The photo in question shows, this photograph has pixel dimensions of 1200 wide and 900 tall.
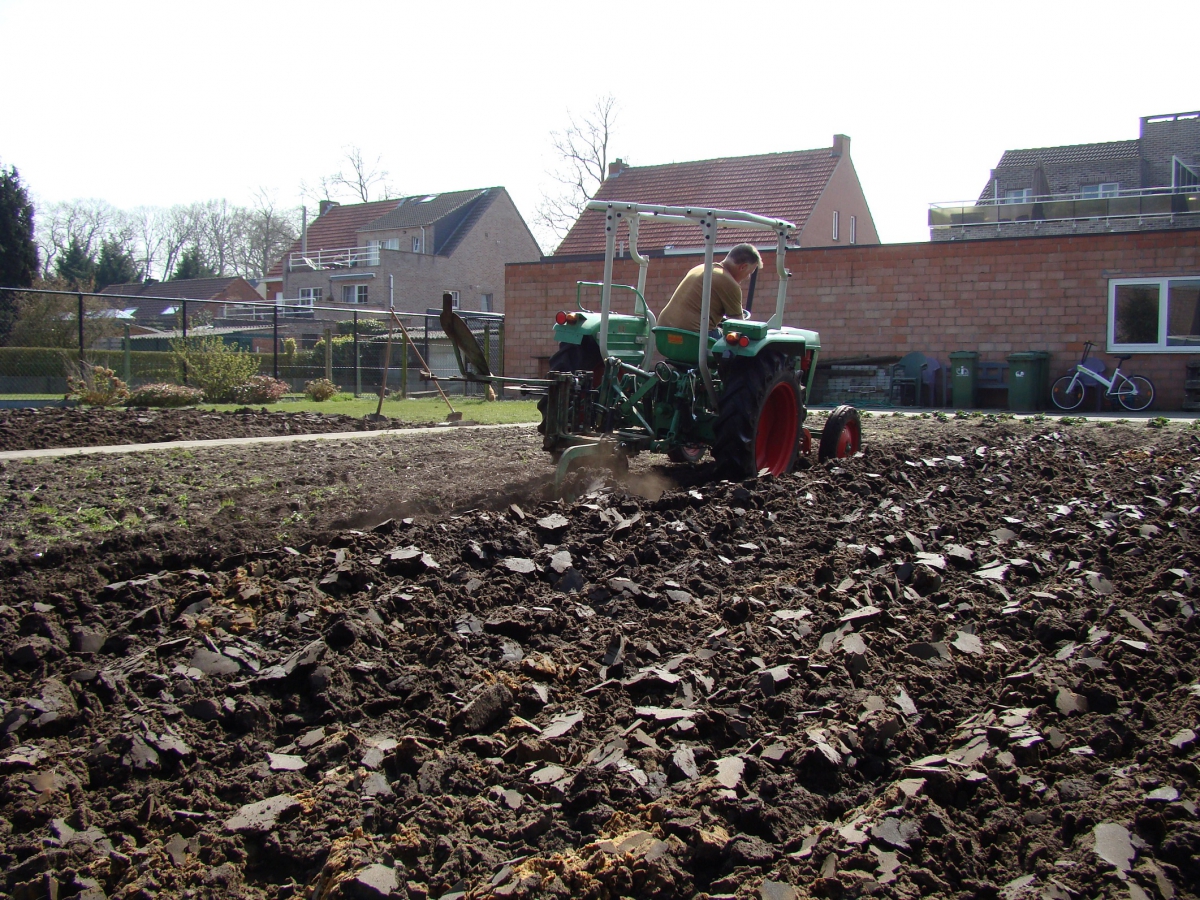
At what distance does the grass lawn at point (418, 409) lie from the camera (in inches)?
571

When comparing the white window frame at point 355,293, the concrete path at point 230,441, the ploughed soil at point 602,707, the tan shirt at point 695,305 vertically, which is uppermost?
the white window frame at point 355,293

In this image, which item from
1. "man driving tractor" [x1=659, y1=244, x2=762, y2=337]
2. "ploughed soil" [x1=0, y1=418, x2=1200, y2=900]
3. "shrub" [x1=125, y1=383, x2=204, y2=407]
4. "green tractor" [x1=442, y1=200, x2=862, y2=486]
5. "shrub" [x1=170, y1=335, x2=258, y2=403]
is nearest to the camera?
"ploughed soil" [x1=0, y1=418, x2=1200, y2=900]

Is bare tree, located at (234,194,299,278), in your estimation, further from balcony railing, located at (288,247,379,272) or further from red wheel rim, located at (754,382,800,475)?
red wheel rim, located at (754,382,800,475)

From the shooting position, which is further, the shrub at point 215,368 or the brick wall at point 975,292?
the brick wall at point 975,292

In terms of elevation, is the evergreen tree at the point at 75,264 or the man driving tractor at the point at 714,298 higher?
the evergreen tree at the point at 75,264

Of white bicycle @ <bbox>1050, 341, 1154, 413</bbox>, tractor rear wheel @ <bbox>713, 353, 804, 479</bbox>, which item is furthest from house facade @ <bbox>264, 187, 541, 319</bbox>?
tractor rear wheel @ <bbox>713, 353, 804, 479</bbox>

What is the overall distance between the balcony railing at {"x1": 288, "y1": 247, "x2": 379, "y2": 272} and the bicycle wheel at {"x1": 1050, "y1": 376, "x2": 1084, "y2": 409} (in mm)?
36354

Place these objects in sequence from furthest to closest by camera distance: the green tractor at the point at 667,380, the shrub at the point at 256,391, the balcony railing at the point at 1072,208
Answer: the balcony railing at the point at 1072,208 < the shrub at the point at 256,391 < the green tractor at the point at 667,380

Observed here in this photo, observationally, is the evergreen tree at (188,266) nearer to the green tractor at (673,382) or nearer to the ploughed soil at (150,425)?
the ploughed soil at (150,425)

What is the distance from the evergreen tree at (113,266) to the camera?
60531 mm

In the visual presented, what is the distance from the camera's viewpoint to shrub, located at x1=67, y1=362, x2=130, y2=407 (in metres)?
15.2

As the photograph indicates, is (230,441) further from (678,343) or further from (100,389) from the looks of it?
(100,389)

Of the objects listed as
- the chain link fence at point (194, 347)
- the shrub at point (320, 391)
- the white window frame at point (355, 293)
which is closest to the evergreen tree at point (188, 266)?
the white window frame at point (355, 293)

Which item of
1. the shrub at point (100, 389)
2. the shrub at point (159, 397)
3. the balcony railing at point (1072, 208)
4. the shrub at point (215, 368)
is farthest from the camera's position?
the balcony railing at point (1072, 208)
